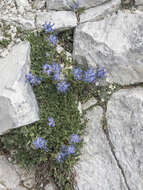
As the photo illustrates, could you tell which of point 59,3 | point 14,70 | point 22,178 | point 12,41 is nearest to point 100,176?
point 22,178

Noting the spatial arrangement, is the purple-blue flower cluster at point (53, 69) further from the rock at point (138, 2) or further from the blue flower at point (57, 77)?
the rock at point (138, 2)

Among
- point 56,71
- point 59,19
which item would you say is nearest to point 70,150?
point 56,71

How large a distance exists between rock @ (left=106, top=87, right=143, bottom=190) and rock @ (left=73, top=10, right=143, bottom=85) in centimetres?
34

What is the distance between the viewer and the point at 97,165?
3.82m

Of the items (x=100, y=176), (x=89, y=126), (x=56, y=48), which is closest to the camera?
(x=100, y=176)

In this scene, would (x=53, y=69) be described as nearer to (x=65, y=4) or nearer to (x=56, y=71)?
(x=56, y=71)

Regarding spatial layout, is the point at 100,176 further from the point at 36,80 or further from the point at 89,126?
the point at 36,80

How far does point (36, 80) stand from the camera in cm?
392

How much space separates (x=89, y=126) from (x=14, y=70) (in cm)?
148

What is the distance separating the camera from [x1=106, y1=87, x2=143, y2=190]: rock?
3.56m

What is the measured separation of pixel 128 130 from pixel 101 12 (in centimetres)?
216

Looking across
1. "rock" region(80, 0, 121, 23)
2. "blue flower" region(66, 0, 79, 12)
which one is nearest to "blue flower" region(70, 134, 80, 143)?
"rock" region(80, 0, 121, 23)

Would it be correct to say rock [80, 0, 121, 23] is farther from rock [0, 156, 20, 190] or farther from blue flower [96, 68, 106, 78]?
rock [0, 156, 20, 190]

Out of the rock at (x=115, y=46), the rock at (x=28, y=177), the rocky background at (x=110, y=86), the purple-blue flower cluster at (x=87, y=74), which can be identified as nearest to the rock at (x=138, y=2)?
the rocky background at (x=110, y=86)
